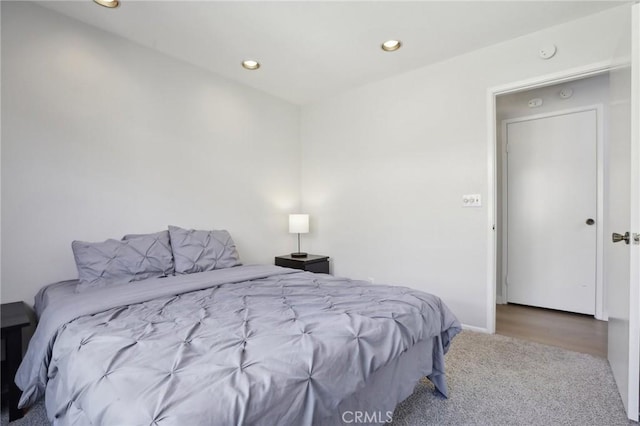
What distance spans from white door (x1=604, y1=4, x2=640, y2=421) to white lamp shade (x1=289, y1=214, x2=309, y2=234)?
8.89 ft

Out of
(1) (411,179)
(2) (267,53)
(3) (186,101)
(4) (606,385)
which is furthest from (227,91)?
(4) (606,385)

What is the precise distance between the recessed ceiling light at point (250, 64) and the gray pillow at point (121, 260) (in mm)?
1831

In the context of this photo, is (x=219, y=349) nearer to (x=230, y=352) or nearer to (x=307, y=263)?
(x=230, y=352)

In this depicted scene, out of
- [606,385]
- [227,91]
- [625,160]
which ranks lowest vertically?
[606,385]

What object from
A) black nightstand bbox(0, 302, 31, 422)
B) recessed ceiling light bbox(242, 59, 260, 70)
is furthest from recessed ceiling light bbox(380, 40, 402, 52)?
black nightstand bbox(0, 302, 31, 422)

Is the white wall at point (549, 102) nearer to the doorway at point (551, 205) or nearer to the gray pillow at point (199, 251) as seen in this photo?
the doorway at point (551, 205)

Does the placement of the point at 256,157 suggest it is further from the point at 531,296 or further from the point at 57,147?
the point at 531,296

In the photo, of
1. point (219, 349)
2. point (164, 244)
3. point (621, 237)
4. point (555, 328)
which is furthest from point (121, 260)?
point (555, 328)

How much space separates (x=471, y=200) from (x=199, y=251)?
244 cm

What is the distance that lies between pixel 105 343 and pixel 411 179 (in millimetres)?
2852

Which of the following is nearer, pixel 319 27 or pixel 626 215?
pixel 626 215

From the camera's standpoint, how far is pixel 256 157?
11.9ft

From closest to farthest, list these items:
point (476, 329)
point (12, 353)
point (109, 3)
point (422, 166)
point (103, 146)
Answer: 1. point (12, 353)
2. point (109, 3)
3. point (103, 146)
4. point (476, 329)
5. point (422, 166)

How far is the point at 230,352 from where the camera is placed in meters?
1.04
